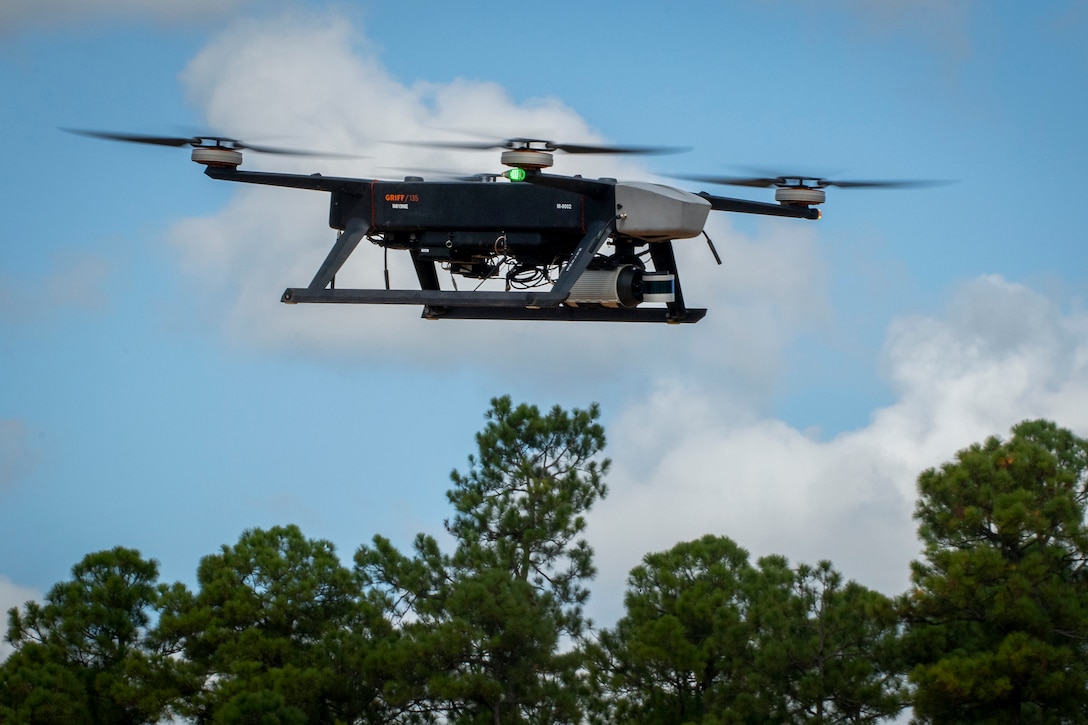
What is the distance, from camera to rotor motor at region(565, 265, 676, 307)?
14.1m

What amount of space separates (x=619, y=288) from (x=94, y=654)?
13172mm

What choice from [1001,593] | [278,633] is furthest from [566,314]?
[278,633]

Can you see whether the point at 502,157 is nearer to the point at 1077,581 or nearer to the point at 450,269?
the point at 450,269

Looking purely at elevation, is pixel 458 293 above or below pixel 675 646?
below

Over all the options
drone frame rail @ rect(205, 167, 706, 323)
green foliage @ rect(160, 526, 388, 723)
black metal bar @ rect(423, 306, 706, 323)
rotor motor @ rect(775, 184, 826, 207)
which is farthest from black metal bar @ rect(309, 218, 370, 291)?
green foliage @ rect(160, 526, 388, 723)

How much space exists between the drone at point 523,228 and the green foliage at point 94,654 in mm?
11001

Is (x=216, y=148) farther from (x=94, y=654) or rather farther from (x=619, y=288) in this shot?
(x=94, y=654)

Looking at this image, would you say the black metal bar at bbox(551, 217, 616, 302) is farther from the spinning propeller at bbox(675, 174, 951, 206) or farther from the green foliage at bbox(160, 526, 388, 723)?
the green foliage at bbox(160, 526, 388, 723)

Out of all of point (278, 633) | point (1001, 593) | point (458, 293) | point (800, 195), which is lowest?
point (458, 293)

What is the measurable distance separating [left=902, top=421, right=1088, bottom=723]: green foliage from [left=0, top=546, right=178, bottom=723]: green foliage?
28.7ft

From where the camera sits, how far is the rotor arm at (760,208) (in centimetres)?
1465

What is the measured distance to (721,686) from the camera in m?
22.0

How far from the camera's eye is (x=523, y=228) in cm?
1423

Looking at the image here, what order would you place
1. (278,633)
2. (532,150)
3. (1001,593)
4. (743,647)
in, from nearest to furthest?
(532,150) → (1001,593) → (743,647) → (278,633)
